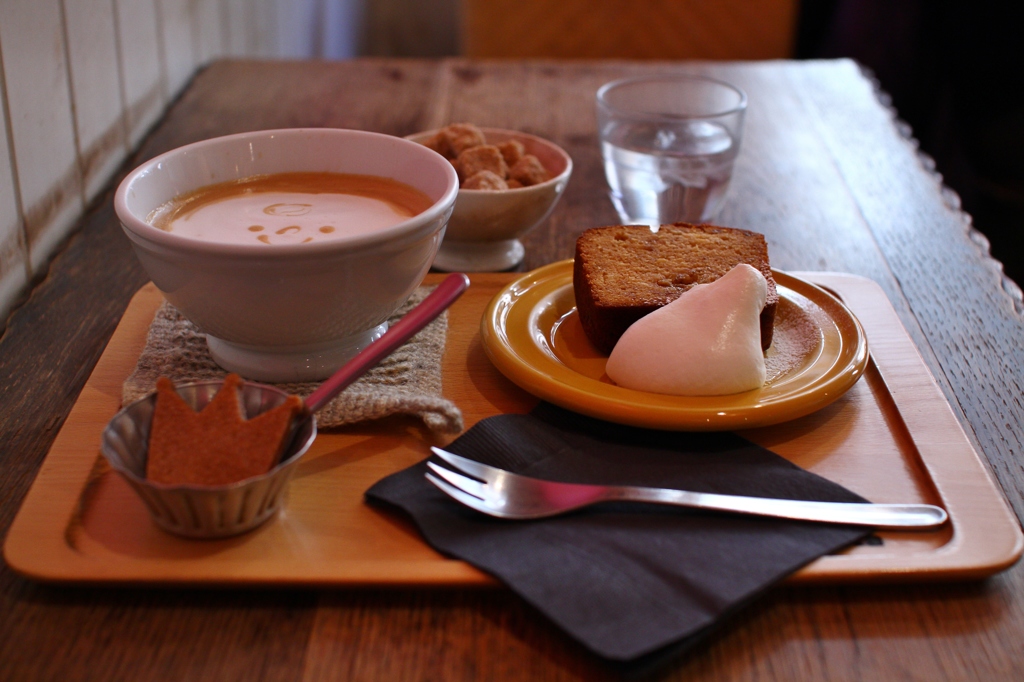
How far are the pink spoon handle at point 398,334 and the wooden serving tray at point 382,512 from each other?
0.06 metres

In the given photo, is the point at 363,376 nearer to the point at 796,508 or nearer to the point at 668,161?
the point at 796,508

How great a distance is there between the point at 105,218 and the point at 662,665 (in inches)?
38.1

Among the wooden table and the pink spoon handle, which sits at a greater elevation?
the pink spoon handle

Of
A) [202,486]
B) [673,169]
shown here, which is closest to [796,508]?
[202,486]

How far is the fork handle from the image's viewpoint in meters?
0.58

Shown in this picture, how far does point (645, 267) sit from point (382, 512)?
1.30ft

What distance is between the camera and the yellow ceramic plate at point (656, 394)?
658 millimetres

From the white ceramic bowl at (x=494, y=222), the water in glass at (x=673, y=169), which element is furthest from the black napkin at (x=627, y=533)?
the water in glass at (x=673, y=169)

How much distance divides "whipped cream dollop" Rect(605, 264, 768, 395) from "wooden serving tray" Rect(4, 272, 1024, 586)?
0.19ft

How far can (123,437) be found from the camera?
56cm

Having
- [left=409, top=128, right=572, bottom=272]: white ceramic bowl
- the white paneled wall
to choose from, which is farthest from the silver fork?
the white paneled wall

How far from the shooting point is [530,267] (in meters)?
1.04

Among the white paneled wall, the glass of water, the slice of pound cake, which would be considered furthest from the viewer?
the glass of water

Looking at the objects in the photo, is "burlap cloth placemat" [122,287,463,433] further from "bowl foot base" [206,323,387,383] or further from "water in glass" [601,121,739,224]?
"water in glass" [601,121,739,224]
